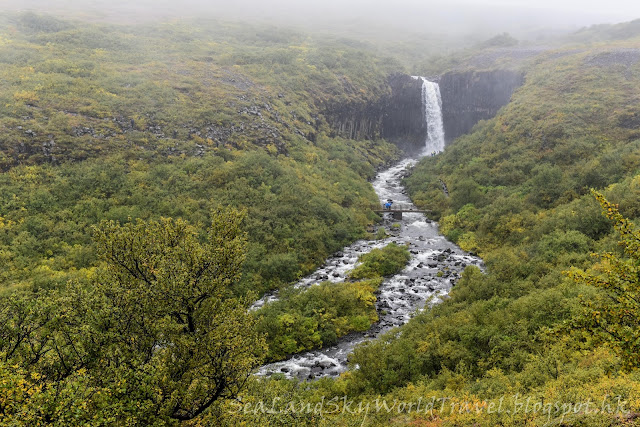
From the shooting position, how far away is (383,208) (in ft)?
159

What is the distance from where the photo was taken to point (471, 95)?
81.4m

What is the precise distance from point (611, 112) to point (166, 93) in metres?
58.8

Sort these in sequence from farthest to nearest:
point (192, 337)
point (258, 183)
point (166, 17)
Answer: point (166, 17) < point (258, 183) < point (192, 337)

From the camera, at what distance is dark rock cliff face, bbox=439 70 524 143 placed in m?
75.2

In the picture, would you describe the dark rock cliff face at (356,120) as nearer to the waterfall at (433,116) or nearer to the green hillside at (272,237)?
the green hillside at (272,237)

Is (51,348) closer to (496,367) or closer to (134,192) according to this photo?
(496,367)

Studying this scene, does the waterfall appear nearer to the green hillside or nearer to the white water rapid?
the green hillside

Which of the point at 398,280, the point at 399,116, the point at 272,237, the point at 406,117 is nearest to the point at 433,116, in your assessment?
the point at 406,117

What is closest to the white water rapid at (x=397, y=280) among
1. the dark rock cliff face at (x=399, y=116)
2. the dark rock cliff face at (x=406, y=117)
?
the dark rock cliff face at (x=399, y=116)

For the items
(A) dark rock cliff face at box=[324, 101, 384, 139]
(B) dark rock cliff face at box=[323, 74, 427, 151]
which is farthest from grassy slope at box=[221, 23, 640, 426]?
(B) dark rock cliff face at box=[323, 74, 427, 151]

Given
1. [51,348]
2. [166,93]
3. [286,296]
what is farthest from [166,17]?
[51,348]

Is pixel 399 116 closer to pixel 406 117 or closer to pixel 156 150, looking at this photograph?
pixel 406 117

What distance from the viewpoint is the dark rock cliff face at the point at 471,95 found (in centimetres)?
7525

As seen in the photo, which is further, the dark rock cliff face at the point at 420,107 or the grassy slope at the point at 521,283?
the dark rock cliff face at the point at 420,107
